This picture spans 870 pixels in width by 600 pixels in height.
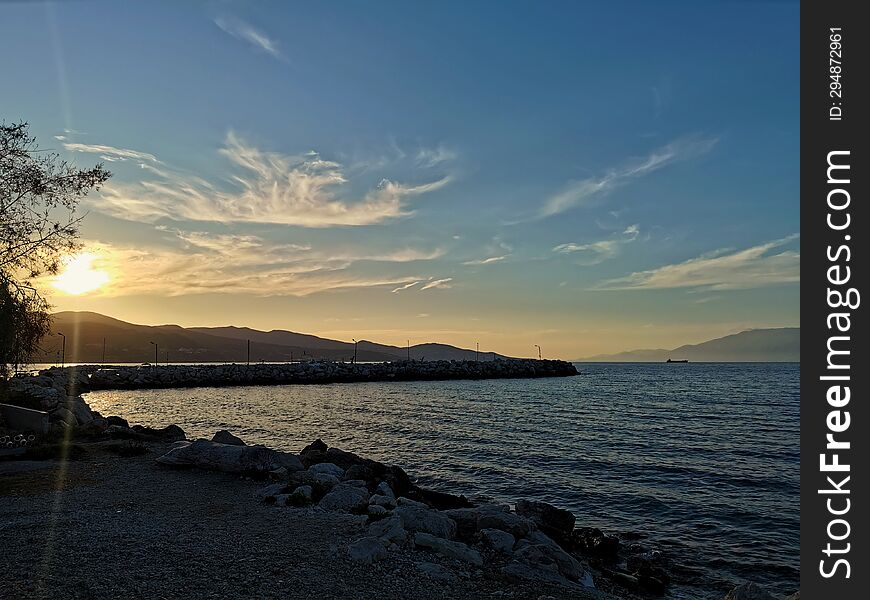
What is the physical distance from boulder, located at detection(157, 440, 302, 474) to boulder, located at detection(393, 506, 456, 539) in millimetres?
6360

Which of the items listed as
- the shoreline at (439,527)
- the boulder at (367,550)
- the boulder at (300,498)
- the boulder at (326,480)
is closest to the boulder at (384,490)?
the shoreline at (439,527)

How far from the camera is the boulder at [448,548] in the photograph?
33.7ft

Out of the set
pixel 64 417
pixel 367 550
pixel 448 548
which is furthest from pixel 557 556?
pixel 64 417

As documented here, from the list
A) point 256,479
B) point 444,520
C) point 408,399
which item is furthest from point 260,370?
point 444,520

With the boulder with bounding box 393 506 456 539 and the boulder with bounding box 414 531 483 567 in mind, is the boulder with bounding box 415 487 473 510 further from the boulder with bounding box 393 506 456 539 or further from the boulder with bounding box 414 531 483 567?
the boulder with bounding box 414 531 483 567

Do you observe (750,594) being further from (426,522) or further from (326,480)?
(326,480)

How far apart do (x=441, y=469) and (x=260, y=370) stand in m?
76.4

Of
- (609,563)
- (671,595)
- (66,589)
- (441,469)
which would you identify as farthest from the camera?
(441,469)

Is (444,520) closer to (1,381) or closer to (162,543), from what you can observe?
(162,543)

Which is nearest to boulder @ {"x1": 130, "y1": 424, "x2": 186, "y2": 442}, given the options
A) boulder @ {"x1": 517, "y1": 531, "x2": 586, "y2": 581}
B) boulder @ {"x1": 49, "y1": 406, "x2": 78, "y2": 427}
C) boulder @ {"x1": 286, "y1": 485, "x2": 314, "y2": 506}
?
boulder @ {"x1": 49, "y1": 406, "x2": 78, "y2": 427}

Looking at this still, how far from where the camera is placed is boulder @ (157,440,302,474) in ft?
55.5

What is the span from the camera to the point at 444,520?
11.9 m

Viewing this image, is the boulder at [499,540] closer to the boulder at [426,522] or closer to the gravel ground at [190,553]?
the boulder at [426,522]

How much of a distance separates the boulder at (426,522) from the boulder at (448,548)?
813 mm
